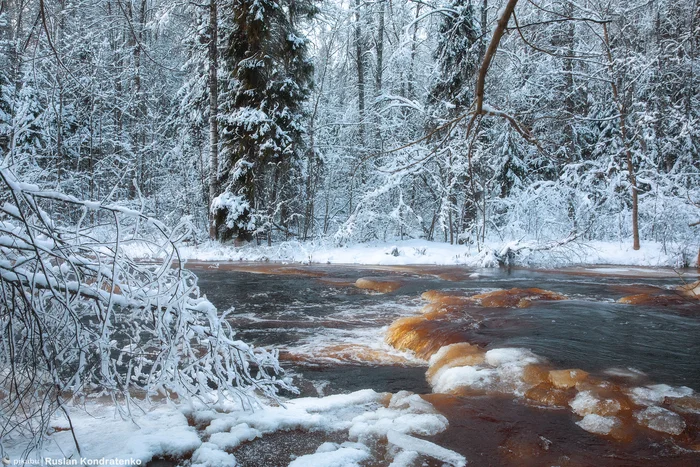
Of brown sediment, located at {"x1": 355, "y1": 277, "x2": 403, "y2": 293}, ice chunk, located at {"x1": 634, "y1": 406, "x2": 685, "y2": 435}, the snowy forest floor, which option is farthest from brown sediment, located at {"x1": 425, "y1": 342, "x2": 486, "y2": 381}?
the snowy forest floor

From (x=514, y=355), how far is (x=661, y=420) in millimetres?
1538

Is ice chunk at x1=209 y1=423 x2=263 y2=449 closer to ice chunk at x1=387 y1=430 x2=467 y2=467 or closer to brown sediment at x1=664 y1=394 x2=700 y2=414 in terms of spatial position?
ice chunk at x1=387 y1=430 x2=467 y2=467

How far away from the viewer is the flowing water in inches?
127

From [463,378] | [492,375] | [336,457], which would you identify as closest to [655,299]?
[492,375]

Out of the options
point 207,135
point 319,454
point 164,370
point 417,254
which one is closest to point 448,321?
point 319,454

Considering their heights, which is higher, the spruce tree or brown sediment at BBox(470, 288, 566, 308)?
the spruce tree

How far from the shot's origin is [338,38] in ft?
65.4

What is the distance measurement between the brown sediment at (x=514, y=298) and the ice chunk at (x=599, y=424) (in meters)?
3.90

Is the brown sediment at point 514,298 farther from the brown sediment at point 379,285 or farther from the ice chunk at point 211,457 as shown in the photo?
the ice chunk at point 211,457

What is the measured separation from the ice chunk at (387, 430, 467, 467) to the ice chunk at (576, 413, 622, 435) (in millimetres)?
1090

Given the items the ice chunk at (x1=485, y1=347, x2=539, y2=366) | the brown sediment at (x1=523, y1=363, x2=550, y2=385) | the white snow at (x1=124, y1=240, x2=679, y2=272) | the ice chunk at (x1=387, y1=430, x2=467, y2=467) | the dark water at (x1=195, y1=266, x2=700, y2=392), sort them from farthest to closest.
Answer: the white snow at (x1=124, y1=240, x2=679, y2=272) < the dark water at (x1=195, y1=266, x2=700, y2=392) < the ice chunk at (x1=485, y1=347, x2=539, y2=366) < the brown sediment at (x1=523, y1=363, x2=550, y2=385) < the ice chunk at (x1=387, y1=430, x2=467, y2=467)

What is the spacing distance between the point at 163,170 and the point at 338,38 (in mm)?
10446

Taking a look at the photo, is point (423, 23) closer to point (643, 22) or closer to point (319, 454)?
point (643, 22)

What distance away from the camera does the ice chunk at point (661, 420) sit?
130 inches
